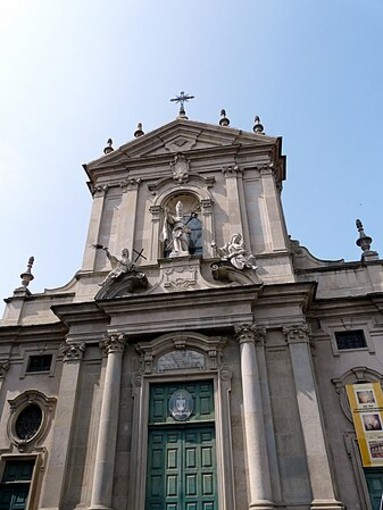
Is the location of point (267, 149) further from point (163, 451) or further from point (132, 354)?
point (163, 451)

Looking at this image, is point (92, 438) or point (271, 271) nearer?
point (92, 438)

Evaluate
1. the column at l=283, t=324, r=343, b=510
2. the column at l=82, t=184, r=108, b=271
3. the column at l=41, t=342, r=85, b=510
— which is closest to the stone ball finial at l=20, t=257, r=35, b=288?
the column at l=82, t=184, r=108, b=271

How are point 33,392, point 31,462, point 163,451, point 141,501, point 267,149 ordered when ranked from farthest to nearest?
point 267,149
point 33,392
point 31,462
point 163,451
point 141,501

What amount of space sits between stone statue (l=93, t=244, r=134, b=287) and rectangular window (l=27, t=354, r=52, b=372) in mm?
2960

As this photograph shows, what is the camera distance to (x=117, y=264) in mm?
15797

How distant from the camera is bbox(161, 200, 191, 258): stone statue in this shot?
15.8 meters

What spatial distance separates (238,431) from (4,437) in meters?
6.95

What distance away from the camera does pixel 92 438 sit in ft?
41.2

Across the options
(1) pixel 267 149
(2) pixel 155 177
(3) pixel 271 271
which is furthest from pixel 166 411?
(1) pixel 267 149

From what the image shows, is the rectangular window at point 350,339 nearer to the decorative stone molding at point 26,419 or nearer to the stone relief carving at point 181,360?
the stone relief carving at point 181,360

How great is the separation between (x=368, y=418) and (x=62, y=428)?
26.8ft

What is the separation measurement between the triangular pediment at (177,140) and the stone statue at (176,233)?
10.9 feet

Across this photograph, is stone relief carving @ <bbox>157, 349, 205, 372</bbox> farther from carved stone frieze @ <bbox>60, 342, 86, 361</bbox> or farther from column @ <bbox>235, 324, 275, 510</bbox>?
carved stone frieze @ <bbox>60, 342, 86, 361</bbox>

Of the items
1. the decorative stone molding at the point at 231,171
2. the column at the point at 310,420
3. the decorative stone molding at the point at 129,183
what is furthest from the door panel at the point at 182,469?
the decorative stone molding at the point at 129,183
